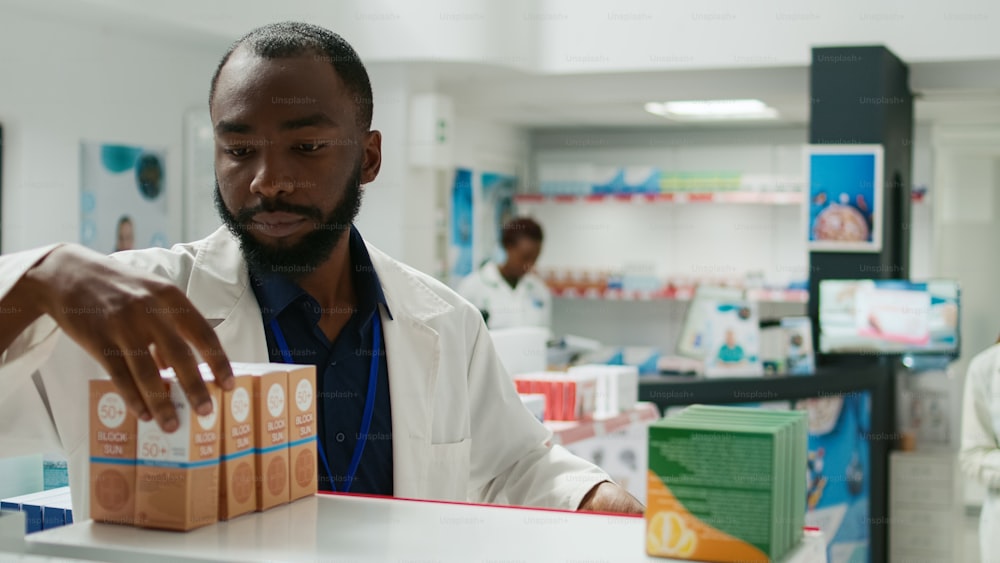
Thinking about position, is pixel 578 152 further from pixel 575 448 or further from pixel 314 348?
pixel 314 348

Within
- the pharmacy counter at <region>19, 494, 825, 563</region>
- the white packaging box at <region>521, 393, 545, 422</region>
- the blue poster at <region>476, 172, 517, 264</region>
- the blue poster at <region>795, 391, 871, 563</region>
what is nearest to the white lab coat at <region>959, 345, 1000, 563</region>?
the blue poster at <region>795, 391, 871, 563</region>

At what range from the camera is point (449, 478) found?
1848 mm

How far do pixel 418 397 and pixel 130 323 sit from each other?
784 mm

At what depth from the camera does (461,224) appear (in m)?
9.35

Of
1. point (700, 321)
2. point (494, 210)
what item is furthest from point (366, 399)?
point (494, 210)

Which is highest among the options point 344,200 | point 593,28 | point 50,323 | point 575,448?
point 593,28

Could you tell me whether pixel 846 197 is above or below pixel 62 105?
below

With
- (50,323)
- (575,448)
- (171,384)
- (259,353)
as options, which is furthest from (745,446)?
(575,448)

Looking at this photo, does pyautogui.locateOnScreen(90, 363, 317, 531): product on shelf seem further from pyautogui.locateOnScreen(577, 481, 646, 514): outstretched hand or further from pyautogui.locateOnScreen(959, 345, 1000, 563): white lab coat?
pyautogui.locateOnScreen(959, 345, 1000, 563): white lab coat

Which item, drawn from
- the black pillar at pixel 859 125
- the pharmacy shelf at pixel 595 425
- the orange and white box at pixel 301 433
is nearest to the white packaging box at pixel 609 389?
the pharmacy shelf at pixel 595 425

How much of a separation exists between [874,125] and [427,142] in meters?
2.84

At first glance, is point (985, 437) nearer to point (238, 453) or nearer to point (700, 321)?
point (700, 321)

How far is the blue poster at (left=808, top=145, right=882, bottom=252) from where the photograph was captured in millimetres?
6387

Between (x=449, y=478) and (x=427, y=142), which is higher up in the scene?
(x=427, y=142)
